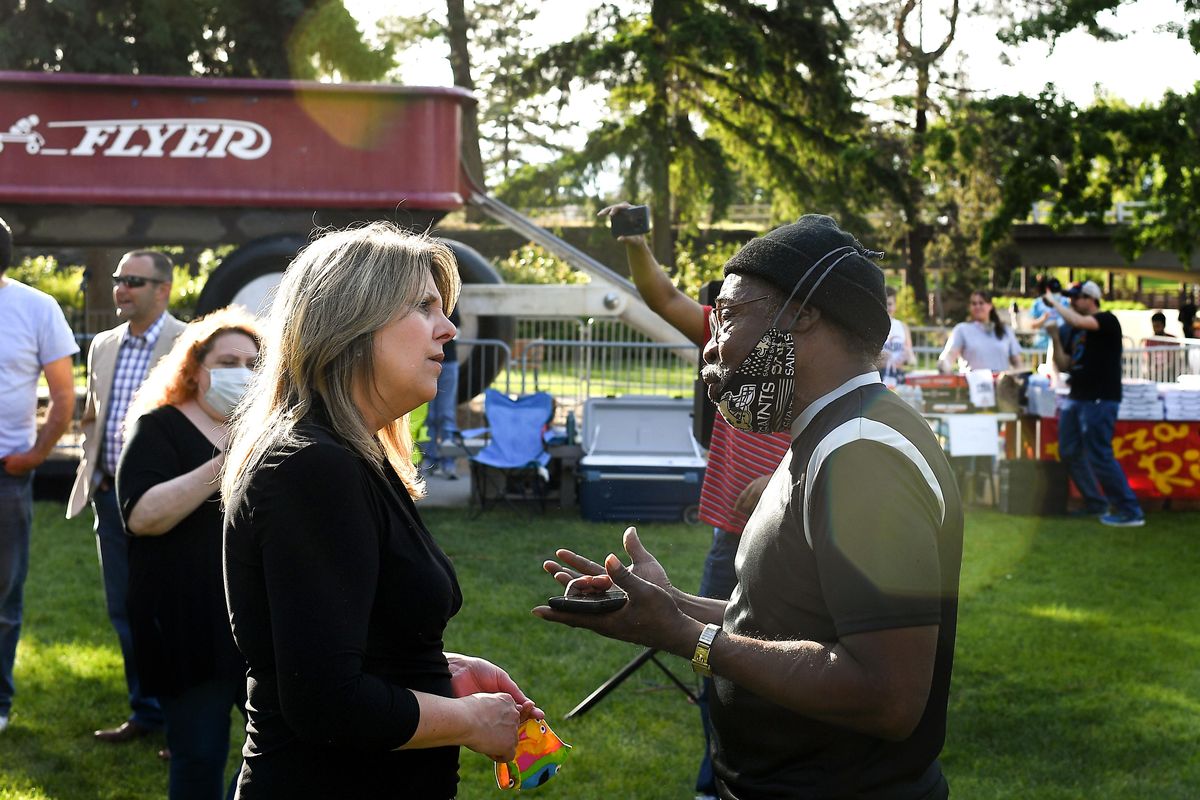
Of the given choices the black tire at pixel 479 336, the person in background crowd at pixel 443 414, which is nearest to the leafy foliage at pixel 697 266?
the black tire at pixel 479 336

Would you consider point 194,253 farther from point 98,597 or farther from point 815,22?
point 98,597

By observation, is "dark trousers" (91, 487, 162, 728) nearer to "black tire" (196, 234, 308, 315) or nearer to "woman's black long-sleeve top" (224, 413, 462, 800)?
"woman's black long-sleeve top" (224, 413, 462, 800)

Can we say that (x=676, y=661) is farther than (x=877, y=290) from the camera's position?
Yes

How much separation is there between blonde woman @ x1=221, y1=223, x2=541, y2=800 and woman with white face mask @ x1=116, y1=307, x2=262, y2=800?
1.37 meters

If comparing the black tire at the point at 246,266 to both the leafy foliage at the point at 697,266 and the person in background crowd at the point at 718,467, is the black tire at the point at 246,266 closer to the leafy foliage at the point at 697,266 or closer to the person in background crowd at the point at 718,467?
the person in background crowd at the point at 718,467

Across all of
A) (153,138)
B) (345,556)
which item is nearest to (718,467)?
(345,556)

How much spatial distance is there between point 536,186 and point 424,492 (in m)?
25.3

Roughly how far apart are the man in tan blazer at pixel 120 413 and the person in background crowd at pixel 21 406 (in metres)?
0.17

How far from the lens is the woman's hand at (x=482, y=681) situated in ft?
8.33

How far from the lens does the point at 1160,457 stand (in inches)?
446

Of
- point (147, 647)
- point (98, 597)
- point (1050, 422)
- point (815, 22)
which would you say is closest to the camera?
point (147, 647)

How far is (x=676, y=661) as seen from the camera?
6.69 meters

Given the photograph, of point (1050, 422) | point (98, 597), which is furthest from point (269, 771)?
point (1050, 422)

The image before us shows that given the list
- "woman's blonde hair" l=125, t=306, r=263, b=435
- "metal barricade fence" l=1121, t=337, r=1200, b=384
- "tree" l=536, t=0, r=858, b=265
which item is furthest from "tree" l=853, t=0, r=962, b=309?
"woman's blonde hair" l=125, t=306, r=263, b=435
